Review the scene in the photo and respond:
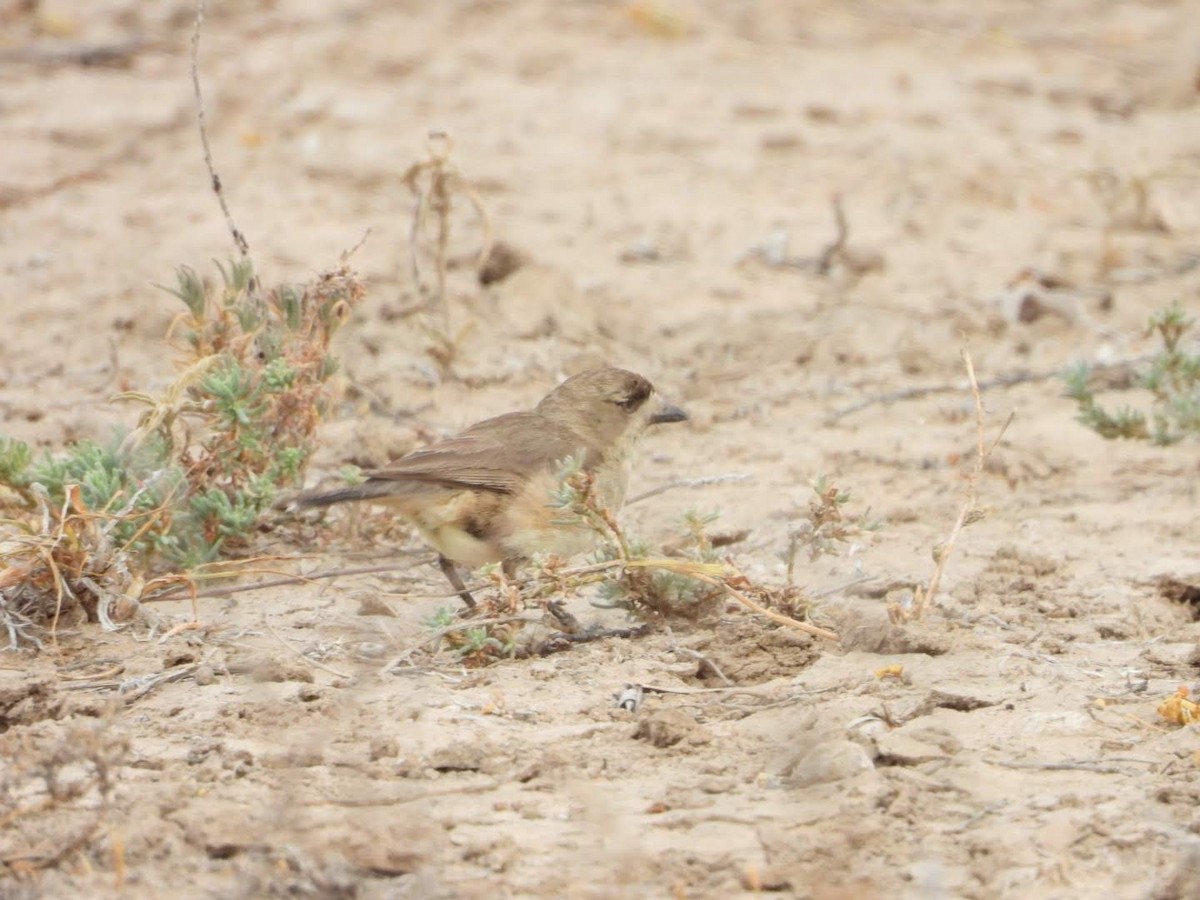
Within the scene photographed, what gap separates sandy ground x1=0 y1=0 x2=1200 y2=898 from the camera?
173 inches

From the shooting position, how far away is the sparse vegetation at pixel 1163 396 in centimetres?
733

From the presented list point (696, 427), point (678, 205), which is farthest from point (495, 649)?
point (678, 205)

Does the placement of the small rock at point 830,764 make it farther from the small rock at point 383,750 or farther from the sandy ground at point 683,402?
the small rock at point 383,750

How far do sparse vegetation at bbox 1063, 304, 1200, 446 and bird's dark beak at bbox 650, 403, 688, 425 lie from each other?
60.4 inches

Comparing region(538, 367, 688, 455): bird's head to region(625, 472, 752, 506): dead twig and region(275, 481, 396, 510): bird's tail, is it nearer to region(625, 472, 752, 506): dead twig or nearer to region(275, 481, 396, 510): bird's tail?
region(625, 472, 752, 506): dead twig

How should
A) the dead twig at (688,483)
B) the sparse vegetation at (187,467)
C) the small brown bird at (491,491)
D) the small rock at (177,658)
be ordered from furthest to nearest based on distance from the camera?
the dead twig at (688,483) < the small brown bird at (491,491) < the sparse vegetation at (187,467) < the small rock at (177,658)

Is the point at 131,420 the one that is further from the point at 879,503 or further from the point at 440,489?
the point at 879,503

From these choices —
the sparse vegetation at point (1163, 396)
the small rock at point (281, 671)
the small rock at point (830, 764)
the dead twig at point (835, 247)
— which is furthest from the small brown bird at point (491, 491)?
the dead twig at point (835, 247)

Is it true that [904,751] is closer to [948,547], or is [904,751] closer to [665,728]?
[665,728]

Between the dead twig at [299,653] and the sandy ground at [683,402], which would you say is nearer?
the sandy ground at [683,402]

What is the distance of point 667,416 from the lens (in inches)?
287

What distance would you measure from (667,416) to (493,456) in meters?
1.04

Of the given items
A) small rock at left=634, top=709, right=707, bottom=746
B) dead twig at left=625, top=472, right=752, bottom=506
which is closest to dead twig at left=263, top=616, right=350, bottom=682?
small rock at left=634, top=709, right=707, bottom=746

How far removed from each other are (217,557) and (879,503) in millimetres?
2492
